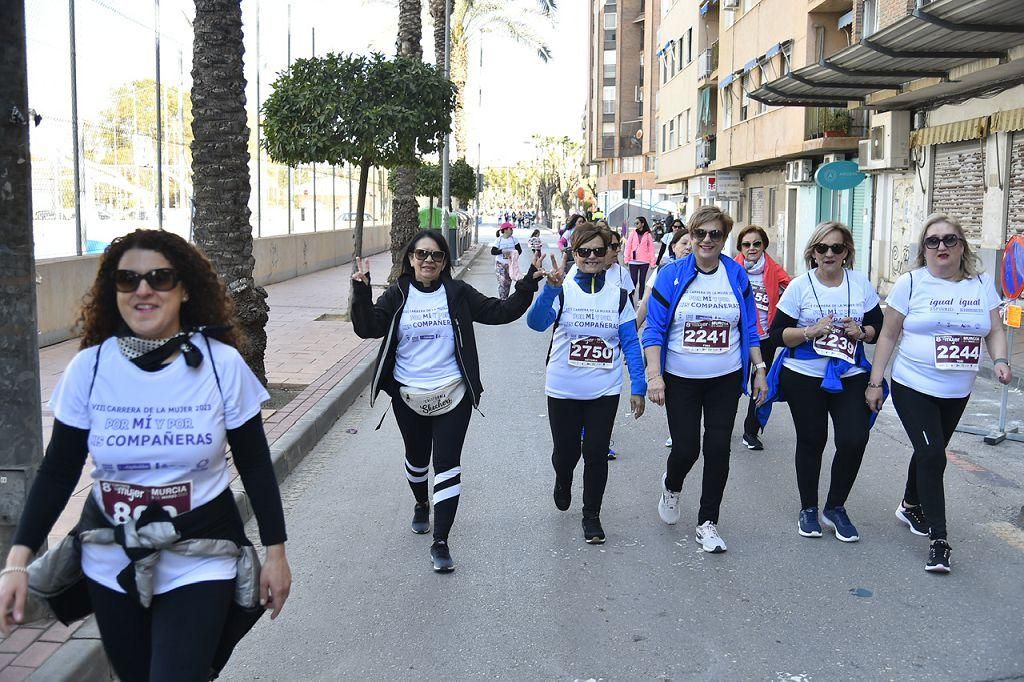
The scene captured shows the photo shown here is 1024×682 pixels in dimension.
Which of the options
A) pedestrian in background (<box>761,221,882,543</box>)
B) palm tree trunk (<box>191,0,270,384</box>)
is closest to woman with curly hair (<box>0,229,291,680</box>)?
pedestrian in background (<box>761,221,882,543</box>)

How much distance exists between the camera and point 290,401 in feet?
32.2

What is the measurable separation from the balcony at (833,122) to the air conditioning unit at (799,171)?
2.36m

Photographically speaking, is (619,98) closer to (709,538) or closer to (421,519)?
(421,519)

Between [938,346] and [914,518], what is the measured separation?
118cm

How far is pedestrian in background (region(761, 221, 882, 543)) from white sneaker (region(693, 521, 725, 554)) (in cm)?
56

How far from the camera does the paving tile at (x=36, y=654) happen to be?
394 centimetres

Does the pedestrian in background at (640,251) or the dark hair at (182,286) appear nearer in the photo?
the dark hair at (182,286)

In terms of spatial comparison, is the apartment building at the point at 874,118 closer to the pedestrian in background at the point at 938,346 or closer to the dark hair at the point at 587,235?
the pedestrian in background at the point at 938,346

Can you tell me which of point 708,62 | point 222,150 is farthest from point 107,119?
point 708,62

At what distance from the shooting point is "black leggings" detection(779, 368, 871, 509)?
5.79 meters

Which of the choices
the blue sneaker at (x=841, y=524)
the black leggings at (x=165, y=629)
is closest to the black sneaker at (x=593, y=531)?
the blue sneaker at (x=841, y=524)

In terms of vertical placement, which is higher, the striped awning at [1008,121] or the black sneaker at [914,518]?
the striped awning at [1008,121]

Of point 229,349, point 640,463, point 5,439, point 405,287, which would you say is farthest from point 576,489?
point 229,349

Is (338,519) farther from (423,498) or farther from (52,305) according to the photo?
(52,305)
